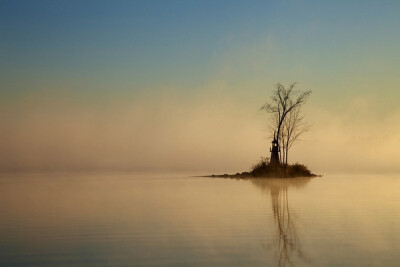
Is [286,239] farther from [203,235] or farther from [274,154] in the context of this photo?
[274,154]

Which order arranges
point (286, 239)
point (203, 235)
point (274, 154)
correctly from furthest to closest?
point (274, 154), point (203, 235), point (286, 239)

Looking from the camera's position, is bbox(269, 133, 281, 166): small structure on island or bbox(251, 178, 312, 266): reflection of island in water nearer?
bbox(251, 178, 312, 266): reflection of island in water

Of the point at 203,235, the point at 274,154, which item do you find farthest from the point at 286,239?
the point at 274,154

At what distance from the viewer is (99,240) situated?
8.25 metres

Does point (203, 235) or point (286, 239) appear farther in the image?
point (203, 235)

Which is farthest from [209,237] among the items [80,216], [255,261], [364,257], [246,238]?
[80,216]

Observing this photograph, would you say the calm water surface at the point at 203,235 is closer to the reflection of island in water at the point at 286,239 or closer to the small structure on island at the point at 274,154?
the reflection of island in water at the point at 286,239

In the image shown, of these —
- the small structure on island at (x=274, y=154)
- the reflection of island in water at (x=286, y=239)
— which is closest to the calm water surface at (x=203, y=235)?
the reflection of island in water at (x=286, y=239)

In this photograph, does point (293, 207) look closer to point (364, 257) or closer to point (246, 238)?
point (246, 238)

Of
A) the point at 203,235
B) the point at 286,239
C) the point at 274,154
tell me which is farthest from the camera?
the point at 274,154

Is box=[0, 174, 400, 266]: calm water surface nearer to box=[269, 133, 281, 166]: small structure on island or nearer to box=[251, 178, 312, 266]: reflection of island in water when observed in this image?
box=[251, 178, 312, 266]: reflection of island in water

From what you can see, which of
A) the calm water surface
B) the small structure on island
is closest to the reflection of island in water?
the calm water surface

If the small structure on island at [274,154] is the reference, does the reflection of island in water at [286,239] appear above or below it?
below

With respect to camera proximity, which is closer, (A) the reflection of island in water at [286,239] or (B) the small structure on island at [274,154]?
(A) the reflection of island in water at [286,239]
